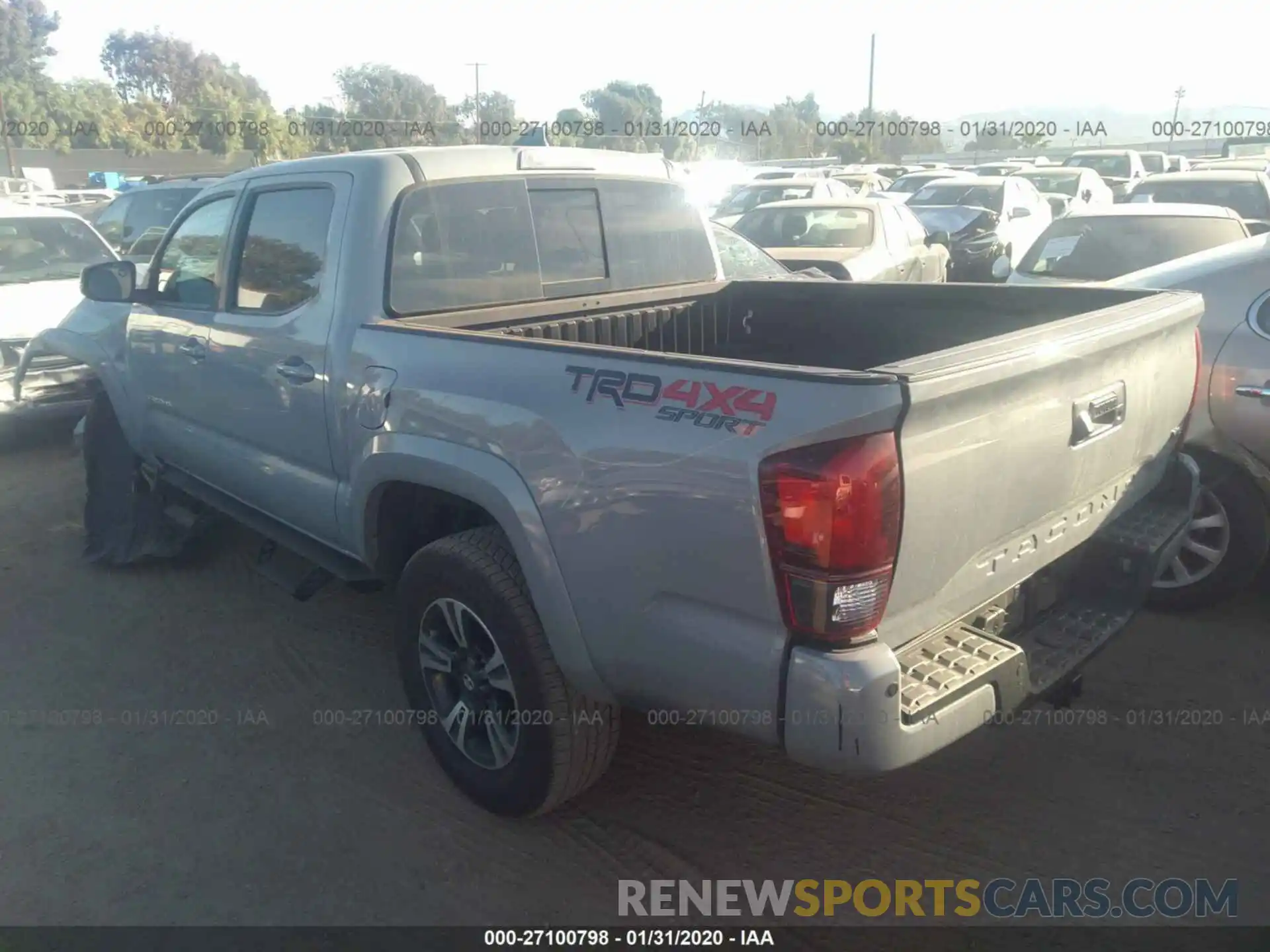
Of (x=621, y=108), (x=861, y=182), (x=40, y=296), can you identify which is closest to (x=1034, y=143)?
(x=621, y=108)

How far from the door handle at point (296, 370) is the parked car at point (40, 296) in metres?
3.75

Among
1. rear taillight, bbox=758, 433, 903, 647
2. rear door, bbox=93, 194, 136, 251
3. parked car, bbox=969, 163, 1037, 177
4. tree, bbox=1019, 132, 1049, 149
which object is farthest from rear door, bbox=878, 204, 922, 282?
tree, bbox=1019, 132, 1049, 149

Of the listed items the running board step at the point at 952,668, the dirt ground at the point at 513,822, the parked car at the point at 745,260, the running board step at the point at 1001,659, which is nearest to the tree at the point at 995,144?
the parked car at the point at 745,260

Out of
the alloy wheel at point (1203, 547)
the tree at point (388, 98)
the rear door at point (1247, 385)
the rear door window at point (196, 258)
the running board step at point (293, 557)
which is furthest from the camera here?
the tree at point (388, 98)

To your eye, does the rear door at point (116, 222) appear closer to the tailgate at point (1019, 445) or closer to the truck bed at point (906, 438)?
the truck bed at point (906, 438)

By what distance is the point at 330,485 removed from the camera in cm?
367

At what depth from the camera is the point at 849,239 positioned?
9.73 metres

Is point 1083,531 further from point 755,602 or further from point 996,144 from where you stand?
point 996,144

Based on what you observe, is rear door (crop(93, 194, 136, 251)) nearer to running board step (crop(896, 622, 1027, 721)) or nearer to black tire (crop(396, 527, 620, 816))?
black tire (crop(396, 527, 620, 816))

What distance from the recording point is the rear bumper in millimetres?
2146

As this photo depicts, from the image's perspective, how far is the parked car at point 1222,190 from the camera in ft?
33.8

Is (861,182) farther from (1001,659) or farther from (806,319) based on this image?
(1001,659)

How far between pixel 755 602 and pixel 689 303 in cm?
237

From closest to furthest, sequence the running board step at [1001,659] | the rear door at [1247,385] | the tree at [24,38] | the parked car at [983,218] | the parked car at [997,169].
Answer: the running board step at [1001,659], the rear door at [1247,385], the parked car at [983,218], the parked car at [997,169], the tree at [24,38]
